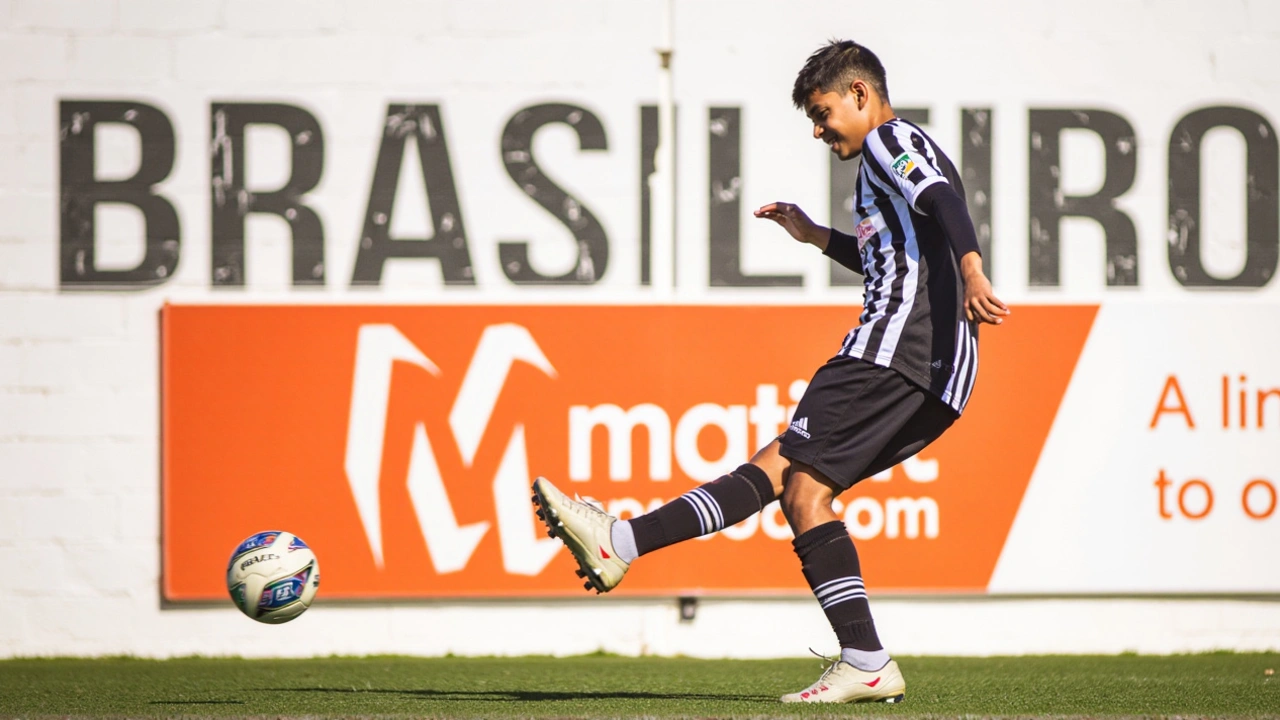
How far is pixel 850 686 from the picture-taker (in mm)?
3143

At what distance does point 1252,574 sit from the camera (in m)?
5.65

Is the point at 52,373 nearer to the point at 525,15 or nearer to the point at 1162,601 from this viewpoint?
the point at 525,15

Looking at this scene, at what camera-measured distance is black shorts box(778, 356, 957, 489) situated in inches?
122

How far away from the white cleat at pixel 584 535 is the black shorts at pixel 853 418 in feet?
1.50

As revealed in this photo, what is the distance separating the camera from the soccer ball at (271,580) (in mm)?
3564

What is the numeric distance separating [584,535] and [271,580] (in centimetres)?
99

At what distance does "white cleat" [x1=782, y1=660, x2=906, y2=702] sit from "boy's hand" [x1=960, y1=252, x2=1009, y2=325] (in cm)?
85

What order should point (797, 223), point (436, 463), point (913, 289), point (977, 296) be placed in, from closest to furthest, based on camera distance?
1. point (977, 296)
2. point (913, 289)
3. point (797, 223)
4. point (436, 463)

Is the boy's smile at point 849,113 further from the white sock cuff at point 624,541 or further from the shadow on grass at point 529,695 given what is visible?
the shadow on grass at point 529,695

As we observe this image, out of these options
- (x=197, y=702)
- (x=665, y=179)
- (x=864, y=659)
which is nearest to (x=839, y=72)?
(x=864, y=659)

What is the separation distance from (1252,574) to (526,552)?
2.95 m

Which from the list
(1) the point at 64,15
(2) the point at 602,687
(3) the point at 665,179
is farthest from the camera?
(3) the point at 665,179

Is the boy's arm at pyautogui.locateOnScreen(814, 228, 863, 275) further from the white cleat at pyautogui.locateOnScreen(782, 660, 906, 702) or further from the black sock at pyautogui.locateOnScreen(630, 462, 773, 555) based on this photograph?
the white cleat at pyautogui.locateOnScreen(782, 660, 906, 702)

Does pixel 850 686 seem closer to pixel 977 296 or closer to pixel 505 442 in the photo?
pixel 977 296
